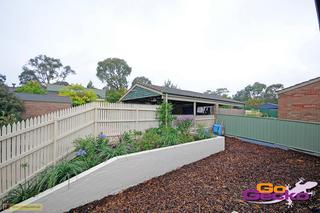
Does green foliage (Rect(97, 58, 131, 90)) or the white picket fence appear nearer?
the white picket fence

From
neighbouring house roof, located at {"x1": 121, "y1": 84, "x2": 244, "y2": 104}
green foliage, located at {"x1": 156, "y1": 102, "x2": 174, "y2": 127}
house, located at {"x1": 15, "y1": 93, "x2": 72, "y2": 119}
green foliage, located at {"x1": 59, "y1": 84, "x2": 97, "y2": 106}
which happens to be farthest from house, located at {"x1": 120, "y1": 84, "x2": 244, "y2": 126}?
green foliage, located at {"x1": 59, "y1": 84, "x2": 97, "y2": 106}

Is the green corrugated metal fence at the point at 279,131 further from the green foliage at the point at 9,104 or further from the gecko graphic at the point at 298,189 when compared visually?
the green foliage at the point at 9,104

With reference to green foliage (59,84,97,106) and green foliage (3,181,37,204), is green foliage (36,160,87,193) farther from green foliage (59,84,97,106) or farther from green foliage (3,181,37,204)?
green foliage (59,84,97,106)

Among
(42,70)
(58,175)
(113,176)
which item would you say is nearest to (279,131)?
(113,176)

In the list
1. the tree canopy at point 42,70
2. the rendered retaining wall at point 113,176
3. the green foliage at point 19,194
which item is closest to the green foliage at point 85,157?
the green foliage at point 19,194

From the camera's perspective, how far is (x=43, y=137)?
3.61 metres

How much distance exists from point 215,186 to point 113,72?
1971 inches

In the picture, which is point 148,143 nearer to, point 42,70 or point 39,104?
point 39,104

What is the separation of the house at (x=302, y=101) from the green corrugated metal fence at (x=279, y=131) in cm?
191

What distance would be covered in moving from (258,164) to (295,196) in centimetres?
214

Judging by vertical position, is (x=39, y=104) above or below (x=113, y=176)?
above

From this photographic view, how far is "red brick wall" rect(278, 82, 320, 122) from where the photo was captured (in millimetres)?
8164

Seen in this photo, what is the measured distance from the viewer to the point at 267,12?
7.09 metres

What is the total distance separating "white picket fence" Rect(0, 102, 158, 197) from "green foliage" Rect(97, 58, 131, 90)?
147 ft
